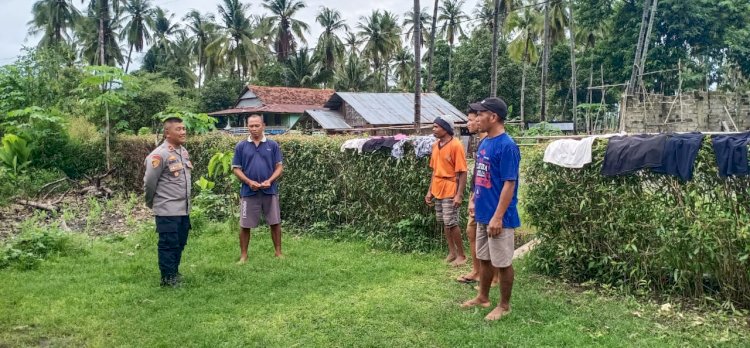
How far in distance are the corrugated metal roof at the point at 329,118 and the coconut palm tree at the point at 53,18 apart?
23127mm

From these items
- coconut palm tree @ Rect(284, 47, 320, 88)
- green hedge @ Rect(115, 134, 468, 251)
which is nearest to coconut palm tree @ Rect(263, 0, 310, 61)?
coconut palm tree @ Rect(284, 47, 320, 88)

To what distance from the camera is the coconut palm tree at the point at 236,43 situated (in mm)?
42125

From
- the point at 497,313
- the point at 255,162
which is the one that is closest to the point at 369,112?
the point at 255,162

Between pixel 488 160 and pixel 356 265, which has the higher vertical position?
pixel 488 160

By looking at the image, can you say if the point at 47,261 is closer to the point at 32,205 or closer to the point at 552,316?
the point at 32,205

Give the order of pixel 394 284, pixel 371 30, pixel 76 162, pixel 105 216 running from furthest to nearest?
pixel 371 30 → pixel 76 162 → pixel 105 216 → pixel 394 284

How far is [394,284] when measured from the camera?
5.30 meters

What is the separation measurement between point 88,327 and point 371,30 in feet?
140

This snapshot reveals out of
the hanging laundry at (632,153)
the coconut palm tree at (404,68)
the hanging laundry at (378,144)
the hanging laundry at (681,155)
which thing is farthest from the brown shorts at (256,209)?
the coconut palm tree at (404,68)

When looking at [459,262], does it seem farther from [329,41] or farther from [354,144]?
[329,41]

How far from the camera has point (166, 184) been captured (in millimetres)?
5215

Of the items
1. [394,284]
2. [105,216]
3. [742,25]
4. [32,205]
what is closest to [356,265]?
[394,284]

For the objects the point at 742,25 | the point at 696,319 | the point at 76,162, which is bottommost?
the point at 696,319

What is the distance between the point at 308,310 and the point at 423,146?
2.91 meters
